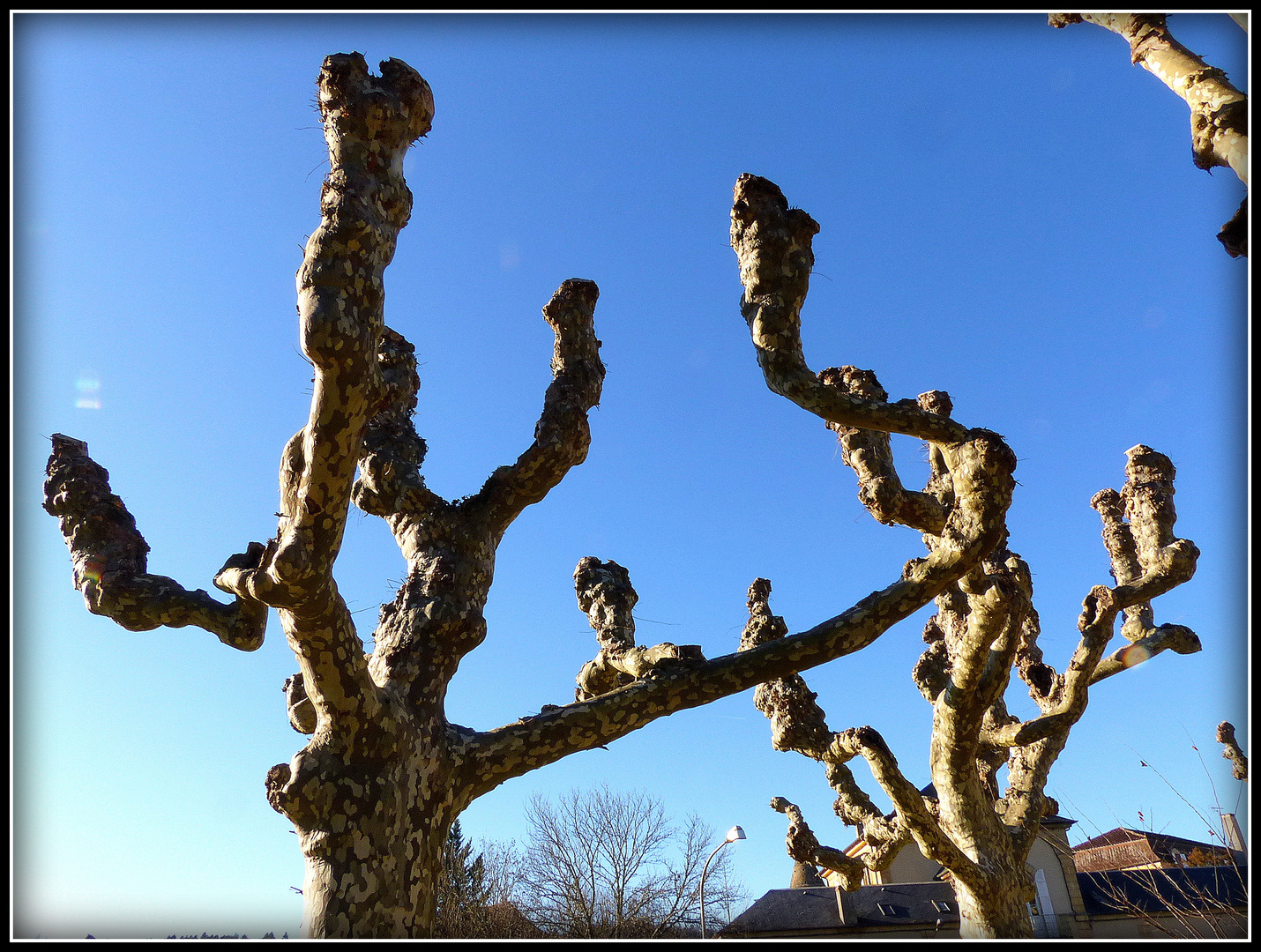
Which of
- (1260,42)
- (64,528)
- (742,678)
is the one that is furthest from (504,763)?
(1260,42)

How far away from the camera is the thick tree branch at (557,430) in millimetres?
6551

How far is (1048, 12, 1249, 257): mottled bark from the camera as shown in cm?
368

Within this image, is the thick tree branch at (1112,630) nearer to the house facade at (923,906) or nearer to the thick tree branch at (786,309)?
the thick tree branch at (786,309)

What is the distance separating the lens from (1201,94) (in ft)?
13.8

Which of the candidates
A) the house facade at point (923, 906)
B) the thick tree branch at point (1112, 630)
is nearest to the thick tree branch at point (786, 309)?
the thick tree branch at point (1112, 630)

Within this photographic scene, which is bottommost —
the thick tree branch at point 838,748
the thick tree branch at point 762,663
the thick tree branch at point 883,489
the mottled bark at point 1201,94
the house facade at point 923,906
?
the house facade at point 923,906

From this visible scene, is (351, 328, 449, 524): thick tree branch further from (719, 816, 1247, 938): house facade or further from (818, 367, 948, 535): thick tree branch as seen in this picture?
(719, 816, 1247, 938): house facade

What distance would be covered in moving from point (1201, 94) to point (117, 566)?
6.72 meters

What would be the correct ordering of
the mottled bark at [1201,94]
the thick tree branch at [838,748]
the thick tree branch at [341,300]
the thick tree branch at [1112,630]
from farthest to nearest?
the thick tree branch at [1112,630], the thick tree branch at [838,748], the thick tree branch at [341,300], the mottled bark at [1201,94]

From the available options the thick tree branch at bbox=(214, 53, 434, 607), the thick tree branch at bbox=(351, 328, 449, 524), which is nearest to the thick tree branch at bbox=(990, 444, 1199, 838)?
the thick tree branch at bbox=(351, 328, 449, 524)

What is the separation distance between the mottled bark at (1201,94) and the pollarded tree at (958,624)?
89.9 inches

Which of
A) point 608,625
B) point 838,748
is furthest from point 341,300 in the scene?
point 838,748

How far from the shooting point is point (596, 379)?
292 inches

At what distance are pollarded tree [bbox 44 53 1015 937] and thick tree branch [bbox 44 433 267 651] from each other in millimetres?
12
